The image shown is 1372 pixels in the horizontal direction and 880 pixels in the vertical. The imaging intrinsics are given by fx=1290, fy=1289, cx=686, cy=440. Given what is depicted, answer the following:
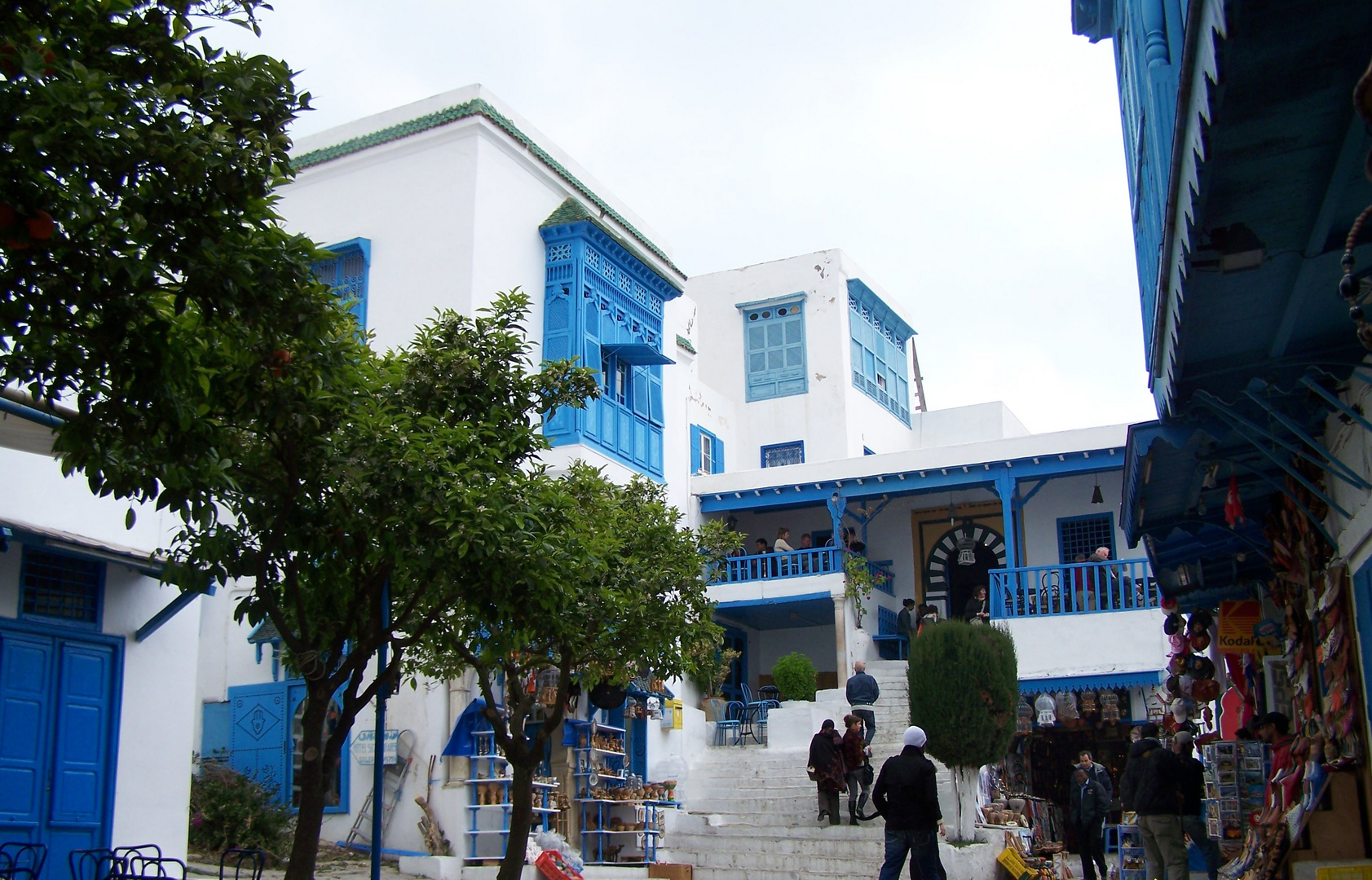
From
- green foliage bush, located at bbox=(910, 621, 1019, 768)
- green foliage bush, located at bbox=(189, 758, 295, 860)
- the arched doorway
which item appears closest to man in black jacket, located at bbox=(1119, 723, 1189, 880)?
green foliage bush, located at bbox=(910, 621, 1019, 768)

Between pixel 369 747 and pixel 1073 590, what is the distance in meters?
10.4

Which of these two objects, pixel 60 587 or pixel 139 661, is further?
Answer: pixel 139 661

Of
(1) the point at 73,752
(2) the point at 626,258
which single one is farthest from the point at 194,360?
(2) the point at 626,258

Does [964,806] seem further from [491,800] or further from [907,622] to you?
[907,622]

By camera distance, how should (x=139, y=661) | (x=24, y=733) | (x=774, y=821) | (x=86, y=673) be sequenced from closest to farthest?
(x=24, y=733), (x=86, y=673), (x=139, y=661), (x=774, y=821)

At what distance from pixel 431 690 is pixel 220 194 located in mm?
11000

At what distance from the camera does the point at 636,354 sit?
763 inches

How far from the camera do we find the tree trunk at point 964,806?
14711 mm

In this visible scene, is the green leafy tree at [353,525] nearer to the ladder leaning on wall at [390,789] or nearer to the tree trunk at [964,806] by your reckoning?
the ladder leaning on wall at [390,789]

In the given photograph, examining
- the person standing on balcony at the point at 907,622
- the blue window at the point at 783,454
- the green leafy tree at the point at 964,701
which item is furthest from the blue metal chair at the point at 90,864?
the blue window at the point at 783,454

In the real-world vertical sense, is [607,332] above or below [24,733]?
above

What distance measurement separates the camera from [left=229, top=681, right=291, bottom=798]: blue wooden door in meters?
15.4

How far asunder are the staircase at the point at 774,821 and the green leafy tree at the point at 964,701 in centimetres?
41

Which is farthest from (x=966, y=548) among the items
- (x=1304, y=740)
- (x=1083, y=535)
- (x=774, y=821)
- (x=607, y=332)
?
(x=1304, y=740)
